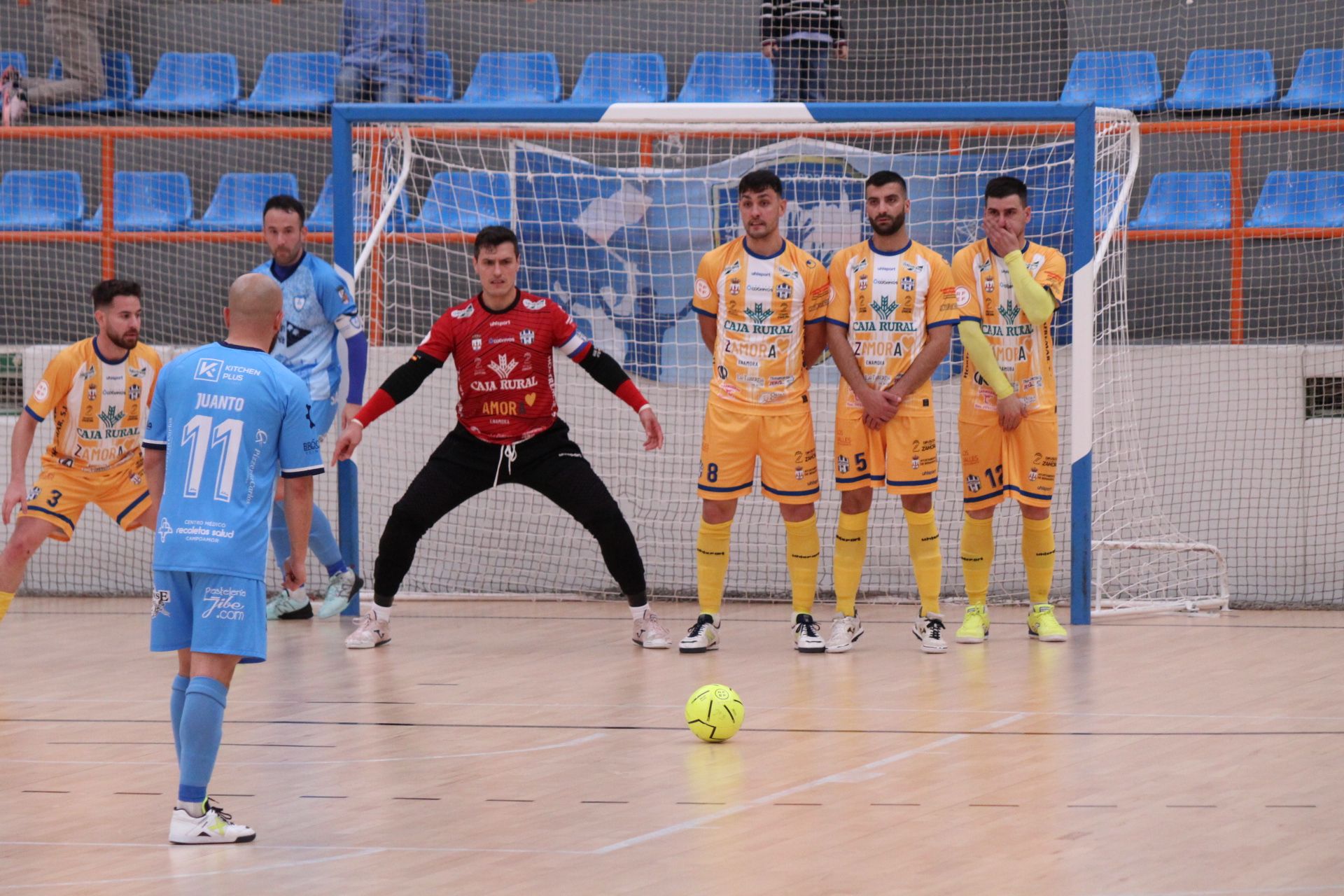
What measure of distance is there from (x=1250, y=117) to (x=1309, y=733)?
7.03 metres

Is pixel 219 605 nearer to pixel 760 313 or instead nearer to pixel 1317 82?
pixel 760 313

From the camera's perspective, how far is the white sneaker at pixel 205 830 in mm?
Answer: 4656

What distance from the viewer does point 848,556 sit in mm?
8219

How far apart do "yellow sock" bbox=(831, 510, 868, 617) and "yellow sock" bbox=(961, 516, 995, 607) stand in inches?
21.7

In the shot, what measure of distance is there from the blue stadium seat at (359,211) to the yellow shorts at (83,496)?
6.28ft

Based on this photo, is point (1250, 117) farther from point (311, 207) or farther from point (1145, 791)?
point (1145, 791)

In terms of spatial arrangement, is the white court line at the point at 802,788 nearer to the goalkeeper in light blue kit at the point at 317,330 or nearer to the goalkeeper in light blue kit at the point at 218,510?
the goalkeeper in light blue kit at the point at 218,510

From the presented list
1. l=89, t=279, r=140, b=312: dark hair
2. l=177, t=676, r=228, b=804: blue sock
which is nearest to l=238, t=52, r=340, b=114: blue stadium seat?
l=89, t=279, r=140, b=312: dark hair

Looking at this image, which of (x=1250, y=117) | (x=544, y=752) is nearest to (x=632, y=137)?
(x=1250, y=117)

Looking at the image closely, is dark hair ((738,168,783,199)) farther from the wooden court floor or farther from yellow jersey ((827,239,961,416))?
the wooden court floor

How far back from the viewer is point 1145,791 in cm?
516

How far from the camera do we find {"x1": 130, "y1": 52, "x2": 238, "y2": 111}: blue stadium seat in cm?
1312

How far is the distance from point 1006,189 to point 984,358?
33.2 inches

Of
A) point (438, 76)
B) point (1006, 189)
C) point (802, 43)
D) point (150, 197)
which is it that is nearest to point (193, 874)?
point (1006, 189)
